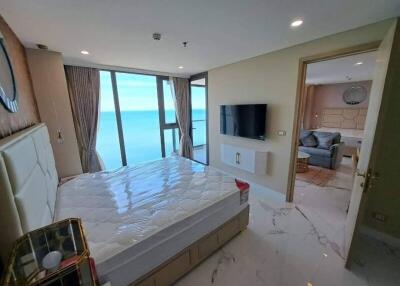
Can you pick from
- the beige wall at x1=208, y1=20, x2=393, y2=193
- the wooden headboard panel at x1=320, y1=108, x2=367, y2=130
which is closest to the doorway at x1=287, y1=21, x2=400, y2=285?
the beige wall at x1=208, y1=20, x2=393, y2=193

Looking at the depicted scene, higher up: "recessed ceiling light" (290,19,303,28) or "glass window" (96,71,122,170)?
"recessed ceiling light" (290,19,303,28)

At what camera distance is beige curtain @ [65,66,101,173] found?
3.05 m

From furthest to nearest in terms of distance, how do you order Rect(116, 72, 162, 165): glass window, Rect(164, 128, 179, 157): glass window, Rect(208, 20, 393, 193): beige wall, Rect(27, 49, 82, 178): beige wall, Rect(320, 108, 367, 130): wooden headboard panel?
Rect(320, 108, 367, 130): wooden headboard panel
Rect(164, 128, 179, 157): glass window
Rect(116, 72, 162, 165): glass window
Rect(27, 49, 82, 178): beige wall
Rect(208, 20, 393, 193): beige wall

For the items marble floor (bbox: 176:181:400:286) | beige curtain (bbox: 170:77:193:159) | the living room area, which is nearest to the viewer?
marble floor (bbox: 176:181:400:286)

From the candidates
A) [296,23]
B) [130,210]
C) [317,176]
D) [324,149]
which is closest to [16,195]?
[130,210]

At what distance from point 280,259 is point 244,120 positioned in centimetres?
213

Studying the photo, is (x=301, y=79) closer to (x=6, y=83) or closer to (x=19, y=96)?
(x=6, y=83)

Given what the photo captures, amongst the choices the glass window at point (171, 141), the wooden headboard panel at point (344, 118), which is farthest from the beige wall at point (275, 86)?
the wooden headboard panel at point (344, 118)

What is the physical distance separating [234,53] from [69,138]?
296 cm

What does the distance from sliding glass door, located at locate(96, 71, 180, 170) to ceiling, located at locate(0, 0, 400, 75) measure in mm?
1081

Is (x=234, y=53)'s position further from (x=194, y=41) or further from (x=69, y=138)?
(x=69, y=138)

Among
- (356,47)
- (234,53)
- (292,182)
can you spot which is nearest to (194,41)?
(234,53)

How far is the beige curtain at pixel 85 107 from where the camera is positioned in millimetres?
3053

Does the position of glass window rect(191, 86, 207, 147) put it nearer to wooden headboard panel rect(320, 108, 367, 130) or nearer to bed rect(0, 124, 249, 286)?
bed rect(0, 124, 249, 286)
